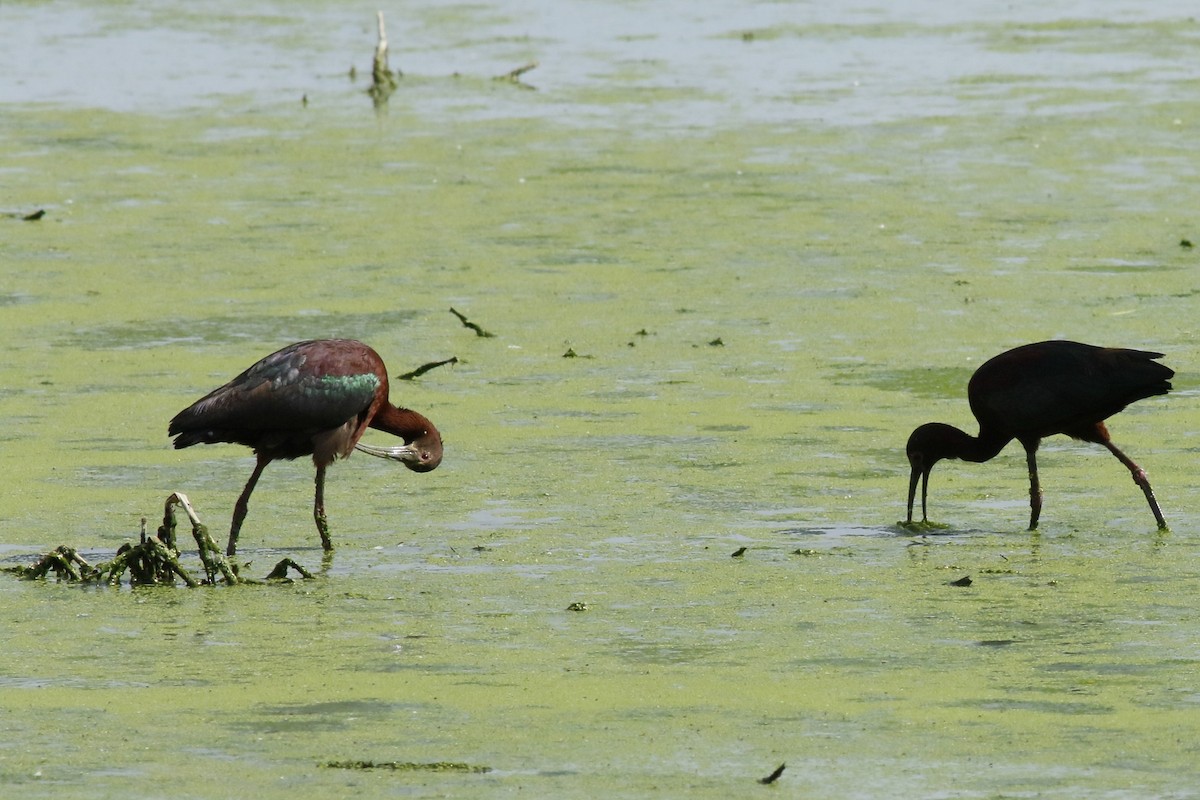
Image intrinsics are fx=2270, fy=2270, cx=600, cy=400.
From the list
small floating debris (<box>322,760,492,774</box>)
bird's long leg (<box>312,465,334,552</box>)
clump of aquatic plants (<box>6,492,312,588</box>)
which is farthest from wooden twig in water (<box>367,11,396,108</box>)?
small floating debris (<box>322,760,492,774</box>)

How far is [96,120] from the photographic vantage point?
20.7 m

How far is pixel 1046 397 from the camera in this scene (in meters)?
8.92

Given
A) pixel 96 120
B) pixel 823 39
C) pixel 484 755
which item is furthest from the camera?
pixel 823 39

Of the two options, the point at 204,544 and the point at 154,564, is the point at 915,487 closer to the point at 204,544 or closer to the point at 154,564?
the point at 204,544

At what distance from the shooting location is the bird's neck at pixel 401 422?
9.09 meters

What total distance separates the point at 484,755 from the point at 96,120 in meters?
16.0

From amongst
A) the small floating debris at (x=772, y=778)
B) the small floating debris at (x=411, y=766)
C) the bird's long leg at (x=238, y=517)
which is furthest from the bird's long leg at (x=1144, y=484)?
the small floating debris at (x=411, y=766)

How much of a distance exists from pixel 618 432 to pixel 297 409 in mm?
Answer: 2170

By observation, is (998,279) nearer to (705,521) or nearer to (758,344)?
(758,344)

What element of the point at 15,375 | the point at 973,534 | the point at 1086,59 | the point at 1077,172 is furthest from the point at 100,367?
the point at 1086,59

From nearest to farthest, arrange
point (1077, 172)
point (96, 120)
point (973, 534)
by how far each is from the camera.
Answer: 1. point (973, 534)
2. point (1077, 172)
3. point (96, 120)

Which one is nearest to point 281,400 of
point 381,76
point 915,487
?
point 915,487

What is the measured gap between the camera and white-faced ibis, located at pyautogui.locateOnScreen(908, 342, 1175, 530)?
8.88 meters

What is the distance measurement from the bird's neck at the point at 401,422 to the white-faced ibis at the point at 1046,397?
195cm
